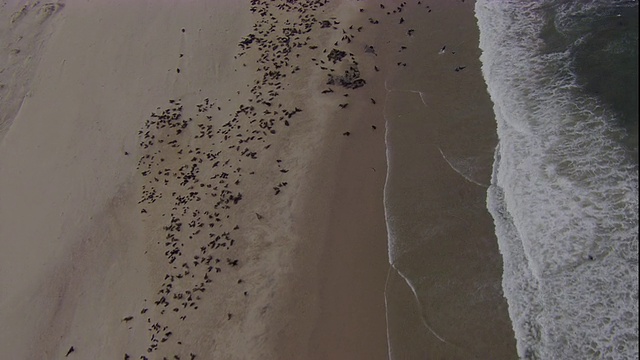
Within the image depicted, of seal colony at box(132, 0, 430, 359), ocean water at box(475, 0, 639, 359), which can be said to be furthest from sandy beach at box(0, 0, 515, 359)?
ocean water at box(475, 0, 639, 359)

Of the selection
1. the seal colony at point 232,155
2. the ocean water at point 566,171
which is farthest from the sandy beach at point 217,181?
the ocean water at point 566,171

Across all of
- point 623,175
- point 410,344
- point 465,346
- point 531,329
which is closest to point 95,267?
point 410,344

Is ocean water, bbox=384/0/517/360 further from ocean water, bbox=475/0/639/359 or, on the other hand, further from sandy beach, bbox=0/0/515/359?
ocean water, bbox=475/0/639/359

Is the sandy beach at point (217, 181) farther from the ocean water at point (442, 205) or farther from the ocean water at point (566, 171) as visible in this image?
the ocean water at point (566, 171)

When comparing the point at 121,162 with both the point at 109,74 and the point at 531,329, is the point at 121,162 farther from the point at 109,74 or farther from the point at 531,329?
the point at 531,329

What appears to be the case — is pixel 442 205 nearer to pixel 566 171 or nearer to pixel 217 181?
pixel 566 171

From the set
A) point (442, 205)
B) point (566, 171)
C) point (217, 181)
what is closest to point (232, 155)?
point (217, 181)
